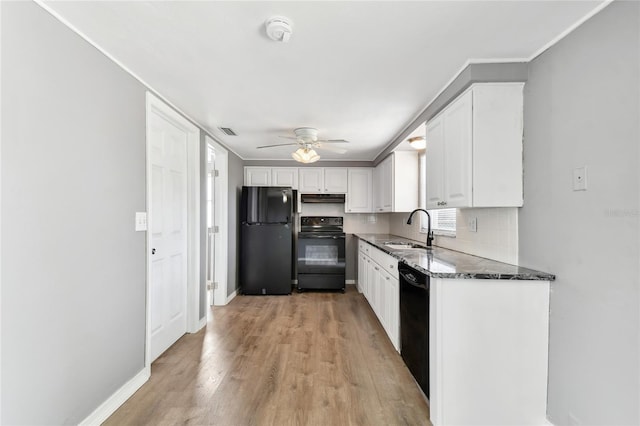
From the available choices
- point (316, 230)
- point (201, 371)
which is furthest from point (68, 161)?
point (316, 230)

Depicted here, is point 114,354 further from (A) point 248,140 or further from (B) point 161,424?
(A) point 248,140

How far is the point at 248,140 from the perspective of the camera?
401cm

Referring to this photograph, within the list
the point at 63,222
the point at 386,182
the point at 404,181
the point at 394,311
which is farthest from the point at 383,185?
the point at 63,222

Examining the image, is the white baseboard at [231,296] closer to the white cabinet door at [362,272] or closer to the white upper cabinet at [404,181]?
the white cabinet door at [362,272]

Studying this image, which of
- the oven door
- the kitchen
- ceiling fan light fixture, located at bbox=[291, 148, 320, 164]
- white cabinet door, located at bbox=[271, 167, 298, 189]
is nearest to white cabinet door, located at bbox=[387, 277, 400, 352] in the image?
the kitchen

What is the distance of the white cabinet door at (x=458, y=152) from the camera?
2092mm

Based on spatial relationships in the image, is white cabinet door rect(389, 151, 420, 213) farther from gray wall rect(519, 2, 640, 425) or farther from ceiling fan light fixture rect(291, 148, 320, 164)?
gray wall rect(519, 2, 640, 425)

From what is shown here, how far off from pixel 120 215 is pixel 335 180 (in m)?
3.67

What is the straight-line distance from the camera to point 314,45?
1.78 m

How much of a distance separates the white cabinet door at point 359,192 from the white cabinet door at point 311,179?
50 cm

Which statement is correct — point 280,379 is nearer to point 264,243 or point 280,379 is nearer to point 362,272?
point 362,272

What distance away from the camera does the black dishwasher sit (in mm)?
1995

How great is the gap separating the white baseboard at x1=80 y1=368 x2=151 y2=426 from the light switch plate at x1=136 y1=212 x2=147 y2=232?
1054mm

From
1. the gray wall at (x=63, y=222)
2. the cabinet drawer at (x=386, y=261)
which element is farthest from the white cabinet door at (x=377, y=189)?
the gray wall at (x=63, y=222)
